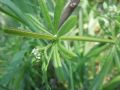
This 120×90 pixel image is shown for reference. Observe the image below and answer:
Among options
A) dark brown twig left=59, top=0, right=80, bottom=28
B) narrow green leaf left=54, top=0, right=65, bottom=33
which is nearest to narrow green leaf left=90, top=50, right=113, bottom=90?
dark brown twig left=59, top=0, right=80, bottom=28

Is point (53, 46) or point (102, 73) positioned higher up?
point (53, 46)

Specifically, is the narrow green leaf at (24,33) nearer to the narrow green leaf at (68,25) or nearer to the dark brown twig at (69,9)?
the narrow green leaf at (68,25)

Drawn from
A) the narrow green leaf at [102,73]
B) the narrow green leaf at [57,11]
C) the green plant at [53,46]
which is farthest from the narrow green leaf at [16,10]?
the narrow green leaf at [102,73]

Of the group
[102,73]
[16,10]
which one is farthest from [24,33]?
[102,73]

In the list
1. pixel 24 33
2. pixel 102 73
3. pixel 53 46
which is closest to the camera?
pixel 24 33

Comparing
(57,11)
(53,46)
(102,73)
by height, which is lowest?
(102,73)

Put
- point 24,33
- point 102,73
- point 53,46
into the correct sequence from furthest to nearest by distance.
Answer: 1. point 102,73
2. point 53,46
3. point 24,33

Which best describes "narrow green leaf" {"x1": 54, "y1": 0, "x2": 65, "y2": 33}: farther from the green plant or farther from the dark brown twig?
the dark brown twig

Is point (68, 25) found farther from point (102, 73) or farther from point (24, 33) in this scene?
point (102, 73)
